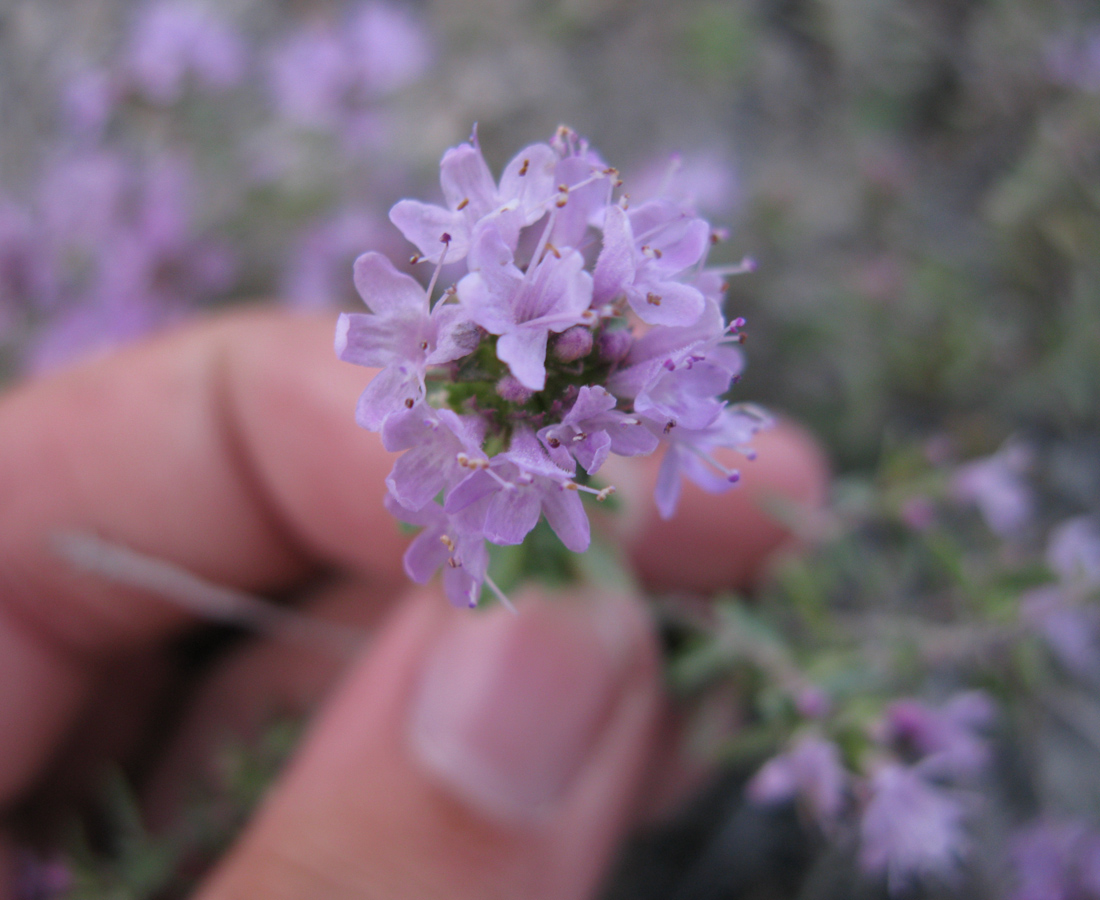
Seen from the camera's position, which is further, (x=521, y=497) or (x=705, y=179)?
(x=705, y=179)

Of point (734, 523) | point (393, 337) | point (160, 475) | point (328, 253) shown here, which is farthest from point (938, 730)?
point (328, 253)

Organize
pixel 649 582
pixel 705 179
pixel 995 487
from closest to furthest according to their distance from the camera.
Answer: pixel 995 487
pixel 649 582
pixel 705 179

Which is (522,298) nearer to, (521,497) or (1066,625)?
(521,497)

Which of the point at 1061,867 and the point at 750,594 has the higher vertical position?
the point at 750,594

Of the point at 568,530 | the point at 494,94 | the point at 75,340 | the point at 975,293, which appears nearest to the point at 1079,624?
A: the point at 975,293

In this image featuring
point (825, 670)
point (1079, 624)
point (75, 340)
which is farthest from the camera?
point (75, 340)

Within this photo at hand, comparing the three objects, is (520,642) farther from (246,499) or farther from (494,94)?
(494,94)

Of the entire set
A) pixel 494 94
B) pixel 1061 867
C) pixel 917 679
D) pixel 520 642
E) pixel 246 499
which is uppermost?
pixel 494 94
